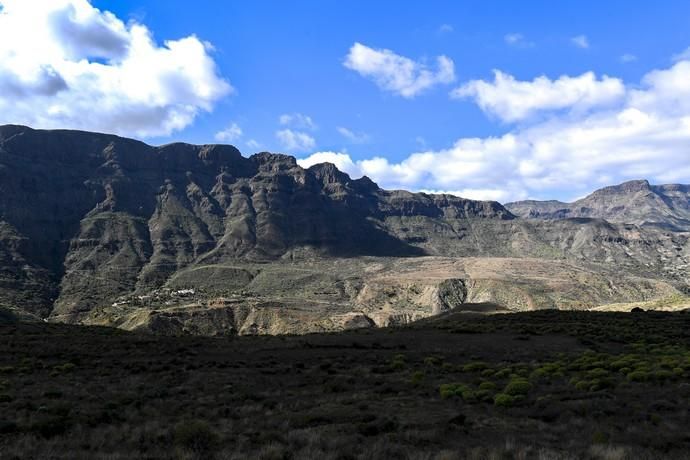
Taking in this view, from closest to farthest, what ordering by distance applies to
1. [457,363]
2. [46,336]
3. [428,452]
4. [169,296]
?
[428,452] → [457,363] → [46,336] → [169,296]

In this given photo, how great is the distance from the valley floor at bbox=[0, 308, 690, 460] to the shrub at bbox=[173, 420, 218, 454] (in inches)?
1.4

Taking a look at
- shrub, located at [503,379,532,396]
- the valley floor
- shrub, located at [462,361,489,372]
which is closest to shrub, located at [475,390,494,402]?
the valley floor

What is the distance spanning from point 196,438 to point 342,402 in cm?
792

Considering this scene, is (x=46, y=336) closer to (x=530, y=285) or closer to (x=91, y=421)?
(x=91, y=421)

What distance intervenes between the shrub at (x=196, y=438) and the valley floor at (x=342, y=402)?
0.03 m

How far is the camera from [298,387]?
25109 millimetres

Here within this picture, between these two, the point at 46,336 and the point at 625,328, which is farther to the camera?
the point at 625,328

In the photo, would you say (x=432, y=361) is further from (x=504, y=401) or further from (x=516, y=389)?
(x=504, y=401)

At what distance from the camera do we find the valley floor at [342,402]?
44.6 feet

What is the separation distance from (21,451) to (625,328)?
54980 millimetres

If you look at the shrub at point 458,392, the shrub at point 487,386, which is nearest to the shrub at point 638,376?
the shrub at point 487,386

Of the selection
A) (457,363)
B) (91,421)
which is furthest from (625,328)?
(91,421)

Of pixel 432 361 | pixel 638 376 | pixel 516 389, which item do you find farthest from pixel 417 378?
pixel 638 376

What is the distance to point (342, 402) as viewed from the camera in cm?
2066
